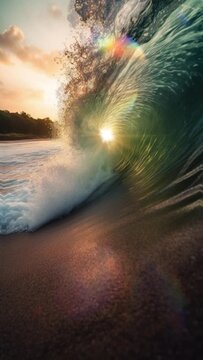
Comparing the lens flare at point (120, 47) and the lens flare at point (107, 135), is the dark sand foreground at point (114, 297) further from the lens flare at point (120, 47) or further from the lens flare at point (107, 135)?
the lens flare at point (120, 47)

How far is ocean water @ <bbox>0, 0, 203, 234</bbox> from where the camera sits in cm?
337

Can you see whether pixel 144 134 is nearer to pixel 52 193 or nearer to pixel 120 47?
pixel 52 193

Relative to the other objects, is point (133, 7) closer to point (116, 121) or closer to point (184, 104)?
point (116, 121)

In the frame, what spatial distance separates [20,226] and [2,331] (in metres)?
2.79

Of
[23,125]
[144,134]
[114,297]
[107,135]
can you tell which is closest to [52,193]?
[144,134]

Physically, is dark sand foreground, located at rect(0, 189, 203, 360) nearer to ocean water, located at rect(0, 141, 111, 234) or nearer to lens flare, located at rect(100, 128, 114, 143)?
ocean water, located at rect(0, 141, 111, 234)

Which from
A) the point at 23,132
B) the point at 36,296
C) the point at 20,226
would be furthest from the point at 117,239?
the point at 23,132

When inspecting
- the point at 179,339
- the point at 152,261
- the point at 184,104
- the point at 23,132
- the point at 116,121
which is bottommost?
the point at 179,339

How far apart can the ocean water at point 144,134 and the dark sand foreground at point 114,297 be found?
0.57 meters

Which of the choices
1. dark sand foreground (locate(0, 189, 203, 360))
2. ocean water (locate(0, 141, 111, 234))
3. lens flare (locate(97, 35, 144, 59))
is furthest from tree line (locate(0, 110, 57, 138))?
dark sand foreground (locate(0, 189, 203, 360))

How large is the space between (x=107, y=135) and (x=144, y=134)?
1.32 meters

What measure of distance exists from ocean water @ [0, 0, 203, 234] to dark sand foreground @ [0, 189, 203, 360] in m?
0.57

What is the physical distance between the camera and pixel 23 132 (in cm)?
6444

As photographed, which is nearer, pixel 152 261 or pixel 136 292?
pixel 136 292
